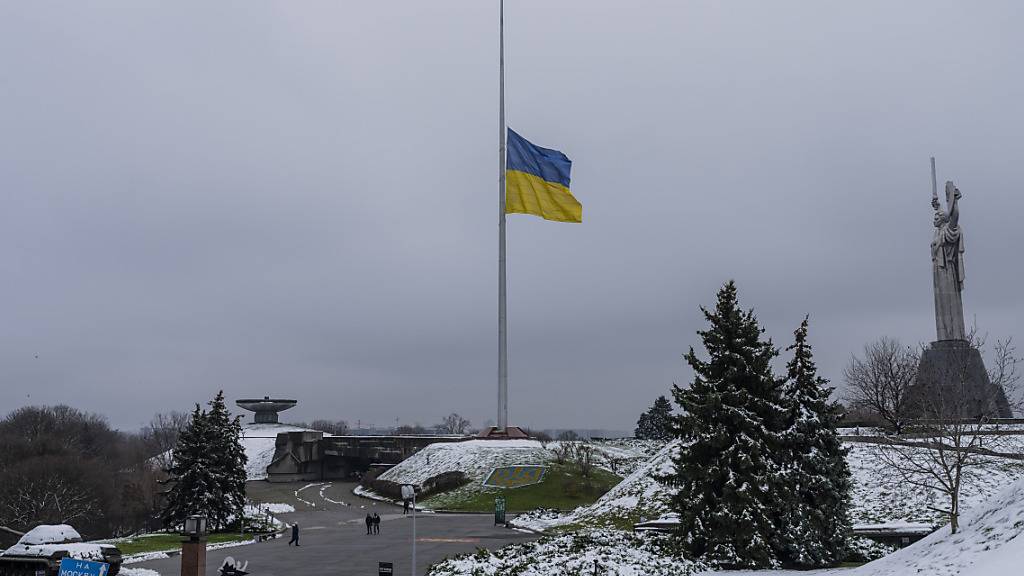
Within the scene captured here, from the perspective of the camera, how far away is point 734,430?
81.9 ft

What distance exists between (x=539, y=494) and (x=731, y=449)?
30914mm

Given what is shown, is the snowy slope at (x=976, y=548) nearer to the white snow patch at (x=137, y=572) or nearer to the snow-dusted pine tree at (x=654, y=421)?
the white snow patch at (x=137, y=572)

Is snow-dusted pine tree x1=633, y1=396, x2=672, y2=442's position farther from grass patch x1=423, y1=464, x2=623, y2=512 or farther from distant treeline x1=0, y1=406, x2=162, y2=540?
distant treeline x1=0, y1=406, x2=162, y2=540

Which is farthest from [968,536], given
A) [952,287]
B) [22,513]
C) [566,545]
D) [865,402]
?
[22,513]

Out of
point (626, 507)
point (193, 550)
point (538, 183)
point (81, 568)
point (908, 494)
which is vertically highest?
point (538, 183)

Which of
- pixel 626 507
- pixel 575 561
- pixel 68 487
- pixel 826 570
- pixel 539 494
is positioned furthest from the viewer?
pixel 68 487

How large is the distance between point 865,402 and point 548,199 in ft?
74.2

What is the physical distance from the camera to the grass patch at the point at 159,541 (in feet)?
109

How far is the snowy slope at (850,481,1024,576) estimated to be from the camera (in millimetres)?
12737

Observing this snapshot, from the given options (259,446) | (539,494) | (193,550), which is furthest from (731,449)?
(259,446)

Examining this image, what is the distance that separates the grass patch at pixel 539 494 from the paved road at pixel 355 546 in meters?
4.75

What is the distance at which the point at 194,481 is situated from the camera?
42.8m

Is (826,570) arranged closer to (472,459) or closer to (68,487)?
(472,459)

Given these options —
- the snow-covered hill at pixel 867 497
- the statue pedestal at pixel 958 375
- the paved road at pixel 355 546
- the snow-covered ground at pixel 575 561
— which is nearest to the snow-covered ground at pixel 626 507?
the snow-covered hill at pixel 867 497
